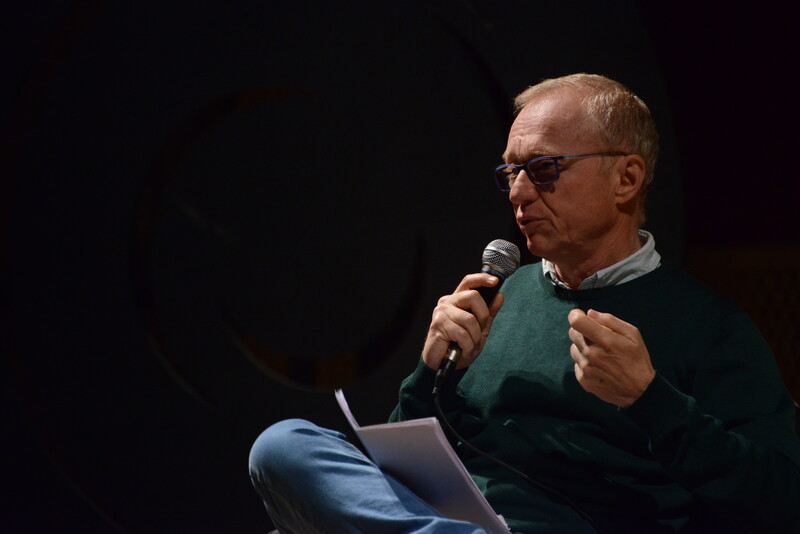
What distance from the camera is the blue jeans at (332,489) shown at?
1.25 meters

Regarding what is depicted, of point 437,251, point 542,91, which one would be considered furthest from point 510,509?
point 437,251

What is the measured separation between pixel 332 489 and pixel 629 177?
0.82 m

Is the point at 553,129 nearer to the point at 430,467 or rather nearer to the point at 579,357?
the point at 579,357

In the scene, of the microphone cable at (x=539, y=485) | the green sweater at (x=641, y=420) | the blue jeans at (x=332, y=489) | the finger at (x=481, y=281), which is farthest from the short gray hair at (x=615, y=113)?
the blue jeans at (x=332, y=489)

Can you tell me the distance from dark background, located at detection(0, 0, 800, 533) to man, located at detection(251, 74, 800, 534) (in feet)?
2.64

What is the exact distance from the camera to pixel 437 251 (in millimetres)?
2492

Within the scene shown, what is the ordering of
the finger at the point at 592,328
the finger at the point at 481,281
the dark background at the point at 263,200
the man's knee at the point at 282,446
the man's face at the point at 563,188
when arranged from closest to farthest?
the finger at the point at 592,328 < the man's knee at the point at 282,446 < the finger at the point at 481,281 < the man's face at the point at 563,188 < the dark background at the point at 263,200

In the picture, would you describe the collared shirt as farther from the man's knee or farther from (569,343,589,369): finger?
the man's knee

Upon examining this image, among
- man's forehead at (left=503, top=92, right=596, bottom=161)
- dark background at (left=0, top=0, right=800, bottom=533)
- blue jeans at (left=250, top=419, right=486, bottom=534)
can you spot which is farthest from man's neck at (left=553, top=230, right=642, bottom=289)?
dark background at (left=0, top=0, right=800, bottom=533)

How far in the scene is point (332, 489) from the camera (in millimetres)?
1290

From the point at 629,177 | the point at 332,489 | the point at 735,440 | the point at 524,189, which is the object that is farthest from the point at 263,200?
the point at 735,440

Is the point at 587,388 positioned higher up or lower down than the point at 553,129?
lower down

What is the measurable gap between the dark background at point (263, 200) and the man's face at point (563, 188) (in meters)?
0.89

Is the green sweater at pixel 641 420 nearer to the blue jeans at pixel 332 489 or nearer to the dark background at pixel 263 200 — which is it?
the blue jeans at pixel 332 489
